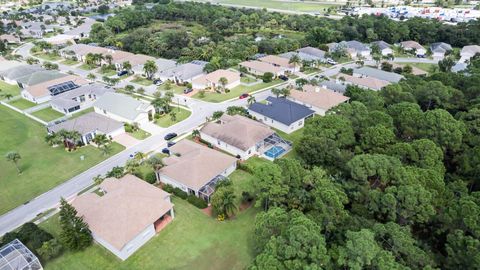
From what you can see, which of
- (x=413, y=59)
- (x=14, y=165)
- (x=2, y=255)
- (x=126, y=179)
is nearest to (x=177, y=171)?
(x=126, y=179)

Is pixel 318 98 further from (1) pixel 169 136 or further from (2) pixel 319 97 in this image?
(1) pixel 169 136

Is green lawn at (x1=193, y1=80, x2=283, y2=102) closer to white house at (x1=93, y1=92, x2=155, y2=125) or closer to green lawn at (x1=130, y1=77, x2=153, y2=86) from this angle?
white house at (x1=93, y1=92, x2=155, y2=125)

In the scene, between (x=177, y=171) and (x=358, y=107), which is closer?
(x=177, y=171)

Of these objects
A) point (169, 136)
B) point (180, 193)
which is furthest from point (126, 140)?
point (180, 193)

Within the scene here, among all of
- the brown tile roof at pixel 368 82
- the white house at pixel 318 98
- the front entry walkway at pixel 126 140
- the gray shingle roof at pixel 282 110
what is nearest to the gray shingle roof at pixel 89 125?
the front entry walkway at pixel 126 140

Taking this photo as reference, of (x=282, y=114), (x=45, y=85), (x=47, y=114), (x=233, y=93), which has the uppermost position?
(x=45, y=85)

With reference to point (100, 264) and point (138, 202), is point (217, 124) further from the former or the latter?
point (100, 264)

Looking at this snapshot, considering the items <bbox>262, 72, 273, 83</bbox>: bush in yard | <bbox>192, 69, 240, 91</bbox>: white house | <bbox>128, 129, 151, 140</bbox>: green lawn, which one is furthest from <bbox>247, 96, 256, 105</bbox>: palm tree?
<bbox>128, 129, 151, 140</bbox>: green lawn

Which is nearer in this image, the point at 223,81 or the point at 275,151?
the point at 275,151
